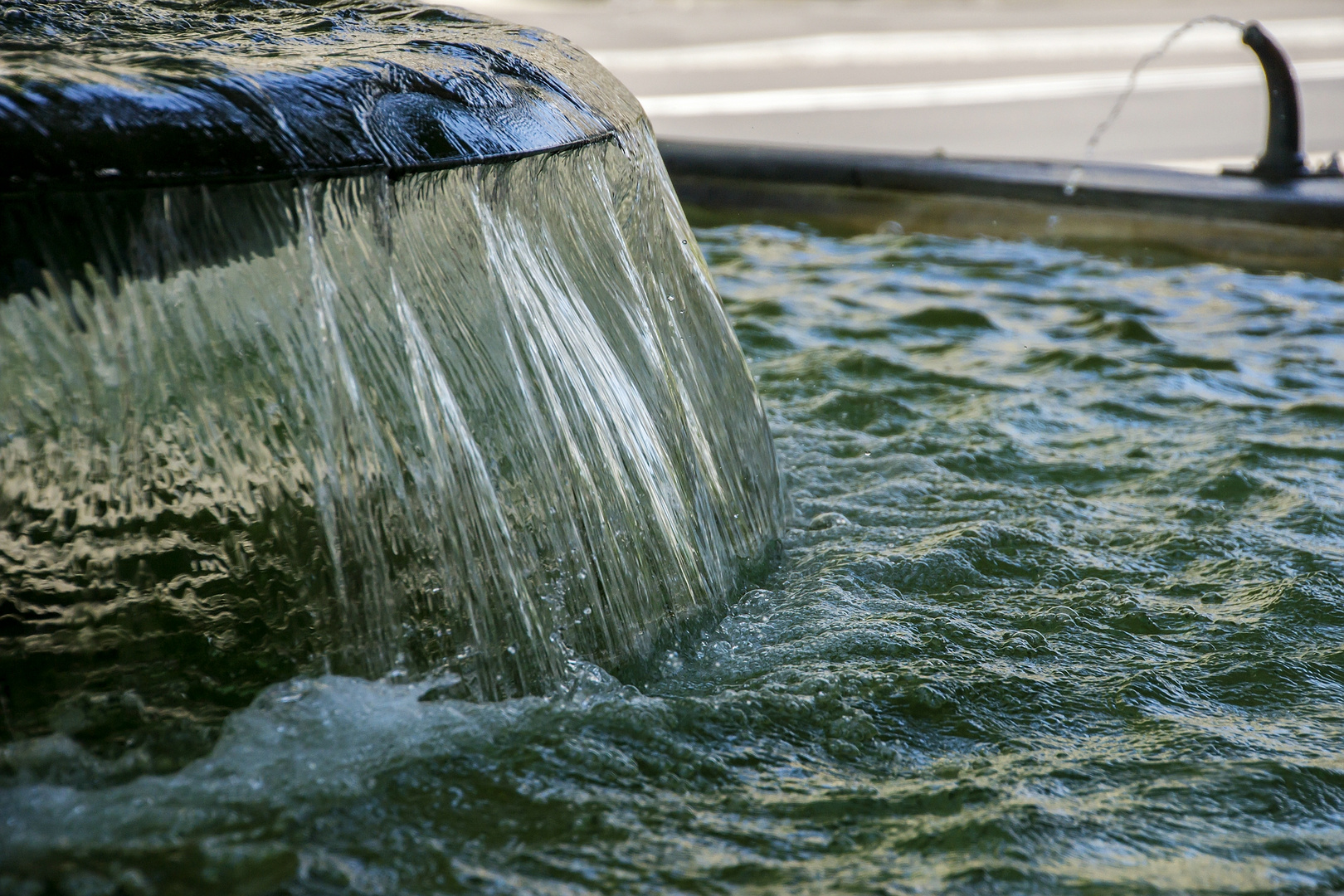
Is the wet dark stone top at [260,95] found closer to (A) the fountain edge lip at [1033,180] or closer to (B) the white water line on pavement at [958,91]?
(A) the fountain edge lip at [1033,180]

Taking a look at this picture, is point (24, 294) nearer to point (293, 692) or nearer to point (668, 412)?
point (293, 692)

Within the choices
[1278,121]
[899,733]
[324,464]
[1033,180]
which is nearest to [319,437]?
[324,464]

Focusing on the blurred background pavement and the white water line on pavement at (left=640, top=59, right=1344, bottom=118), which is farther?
the white water line on pavement at (left=640, top=59, right=1344, bottom=118)

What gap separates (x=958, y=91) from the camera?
11.7 metres

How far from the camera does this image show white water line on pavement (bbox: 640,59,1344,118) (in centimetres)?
1080

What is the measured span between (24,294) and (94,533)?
317mm

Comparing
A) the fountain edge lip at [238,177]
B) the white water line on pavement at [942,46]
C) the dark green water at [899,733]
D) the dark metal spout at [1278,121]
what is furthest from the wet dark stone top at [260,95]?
the white water line on pavement at [942,46]

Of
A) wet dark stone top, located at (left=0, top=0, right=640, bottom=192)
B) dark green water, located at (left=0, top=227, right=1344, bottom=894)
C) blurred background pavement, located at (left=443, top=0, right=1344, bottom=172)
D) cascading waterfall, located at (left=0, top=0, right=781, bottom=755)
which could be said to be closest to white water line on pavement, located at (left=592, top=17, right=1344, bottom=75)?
blurred background pavement, located at (left=443, top=0, right=1344, bottom=172)

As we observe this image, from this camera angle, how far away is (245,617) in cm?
178

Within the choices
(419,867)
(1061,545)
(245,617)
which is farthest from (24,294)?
(1061,545)

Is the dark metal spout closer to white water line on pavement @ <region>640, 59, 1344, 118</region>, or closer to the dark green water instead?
the dark green water

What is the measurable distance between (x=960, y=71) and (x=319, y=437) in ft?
39.5

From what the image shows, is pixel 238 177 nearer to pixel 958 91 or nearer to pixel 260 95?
pixel 260 95

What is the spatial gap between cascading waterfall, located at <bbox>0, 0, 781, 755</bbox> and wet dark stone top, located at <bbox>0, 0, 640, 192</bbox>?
1cm
